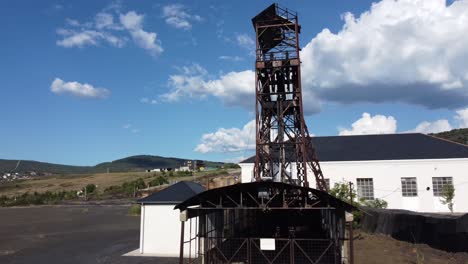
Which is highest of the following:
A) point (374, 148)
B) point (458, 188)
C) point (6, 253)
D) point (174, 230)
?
point (374, 148)

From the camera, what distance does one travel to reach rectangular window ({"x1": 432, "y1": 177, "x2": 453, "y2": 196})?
3181cm

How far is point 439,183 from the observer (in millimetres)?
32031

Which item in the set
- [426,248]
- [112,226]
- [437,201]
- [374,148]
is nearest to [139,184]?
[112,226]

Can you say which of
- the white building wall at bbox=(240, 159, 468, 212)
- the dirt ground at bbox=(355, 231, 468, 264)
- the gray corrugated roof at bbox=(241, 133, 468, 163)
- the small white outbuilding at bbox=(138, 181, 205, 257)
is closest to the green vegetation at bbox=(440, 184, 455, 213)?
the white building wall at bbox=(240, 159, 468, 212)

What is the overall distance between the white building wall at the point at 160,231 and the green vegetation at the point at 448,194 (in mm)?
21686

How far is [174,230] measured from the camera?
20094 millimetres

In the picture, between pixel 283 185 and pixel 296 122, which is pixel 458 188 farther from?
pixel 283 185

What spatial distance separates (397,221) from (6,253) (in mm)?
21857

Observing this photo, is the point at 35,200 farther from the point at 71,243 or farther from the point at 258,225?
the point at 258,225

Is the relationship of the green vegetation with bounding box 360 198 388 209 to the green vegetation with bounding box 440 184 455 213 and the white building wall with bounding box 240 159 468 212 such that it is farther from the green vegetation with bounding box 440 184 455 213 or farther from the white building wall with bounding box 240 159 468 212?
the green vegetation with bounding box 440 184 455 213

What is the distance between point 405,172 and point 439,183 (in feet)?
9.35

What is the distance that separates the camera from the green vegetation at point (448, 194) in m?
29.9

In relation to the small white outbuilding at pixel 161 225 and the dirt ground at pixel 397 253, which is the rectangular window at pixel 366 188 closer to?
the dirt ground at pixel 397 253

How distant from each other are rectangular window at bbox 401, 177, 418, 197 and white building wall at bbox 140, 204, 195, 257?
20.9m
